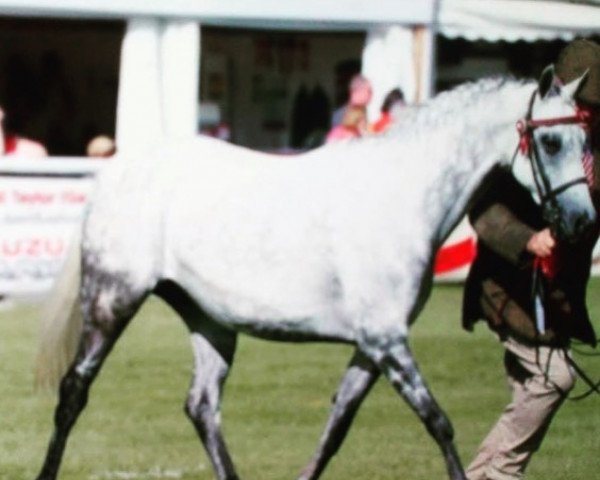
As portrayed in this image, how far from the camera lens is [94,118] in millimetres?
23609

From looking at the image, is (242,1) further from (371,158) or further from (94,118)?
(371,158)

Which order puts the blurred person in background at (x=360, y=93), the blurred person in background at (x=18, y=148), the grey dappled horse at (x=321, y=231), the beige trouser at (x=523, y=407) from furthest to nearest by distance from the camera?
the blurred person in background at (x=360, y=93) < the blurred person in background at (x=18, y=148) < the beige trouser at (x=523, y=407) < the grey dappled horse at (x=321, y=231)

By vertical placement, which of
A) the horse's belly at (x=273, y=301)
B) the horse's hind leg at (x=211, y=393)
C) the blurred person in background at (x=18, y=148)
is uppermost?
the horse's belly at (x=273, y=301)

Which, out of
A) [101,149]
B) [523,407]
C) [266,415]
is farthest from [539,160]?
[101,149]

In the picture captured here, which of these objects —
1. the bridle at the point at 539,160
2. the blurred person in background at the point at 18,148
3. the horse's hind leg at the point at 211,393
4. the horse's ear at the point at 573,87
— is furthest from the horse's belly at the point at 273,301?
the blurred person in background at the point at 18,148

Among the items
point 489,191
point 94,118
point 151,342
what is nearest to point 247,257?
point 489,191

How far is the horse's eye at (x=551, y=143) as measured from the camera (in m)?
8.37

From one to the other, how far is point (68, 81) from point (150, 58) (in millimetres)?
3882

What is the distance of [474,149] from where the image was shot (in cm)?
858

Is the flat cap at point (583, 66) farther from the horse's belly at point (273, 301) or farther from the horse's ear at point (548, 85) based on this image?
the horse's belly at point (273, 301)

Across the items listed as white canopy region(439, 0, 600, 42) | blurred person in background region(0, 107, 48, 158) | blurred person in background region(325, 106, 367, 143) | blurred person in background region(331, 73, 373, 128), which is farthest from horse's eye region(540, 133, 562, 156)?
white canopy region(439, 0, 600, 42)

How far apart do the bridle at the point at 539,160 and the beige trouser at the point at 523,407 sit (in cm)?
73

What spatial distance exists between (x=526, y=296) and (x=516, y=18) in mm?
12127

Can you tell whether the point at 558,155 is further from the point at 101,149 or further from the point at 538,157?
the point at 101,149
